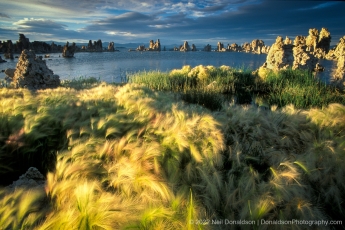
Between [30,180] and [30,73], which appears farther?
[30,73]

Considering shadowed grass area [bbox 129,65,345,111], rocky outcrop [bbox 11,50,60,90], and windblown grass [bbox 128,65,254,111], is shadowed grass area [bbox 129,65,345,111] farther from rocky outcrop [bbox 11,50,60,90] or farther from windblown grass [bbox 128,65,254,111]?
rocky outcrop [bbox 11,50,60,90]

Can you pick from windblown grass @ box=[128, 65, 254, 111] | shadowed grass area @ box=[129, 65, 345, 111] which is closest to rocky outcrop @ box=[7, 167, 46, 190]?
shadowed grass area @ box=[129, 65, 345, 111]

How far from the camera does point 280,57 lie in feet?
41.8

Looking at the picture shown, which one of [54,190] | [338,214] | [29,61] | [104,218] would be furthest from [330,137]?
[29,61]

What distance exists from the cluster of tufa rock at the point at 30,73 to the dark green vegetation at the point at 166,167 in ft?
14.9

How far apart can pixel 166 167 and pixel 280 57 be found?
13078 mm

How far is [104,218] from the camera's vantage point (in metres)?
1.27

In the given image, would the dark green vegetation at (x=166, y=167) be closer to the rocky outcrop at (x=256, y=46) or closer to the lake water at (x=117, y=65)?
the lake water at (x=117, y=65)

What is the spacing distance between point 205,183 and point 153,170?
2.00 feet

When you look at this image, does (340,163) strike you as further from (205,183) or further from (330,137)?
(205,183)

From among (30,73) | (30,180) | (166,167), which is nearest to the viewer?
(30,180)

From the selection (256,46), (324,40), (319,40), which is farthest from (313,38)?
(256,46)

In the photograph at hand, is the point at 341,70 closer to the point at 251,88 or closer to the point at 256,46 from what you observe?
the point at 251,88

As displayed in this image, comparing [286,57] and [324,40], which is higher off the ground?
[324,40]
